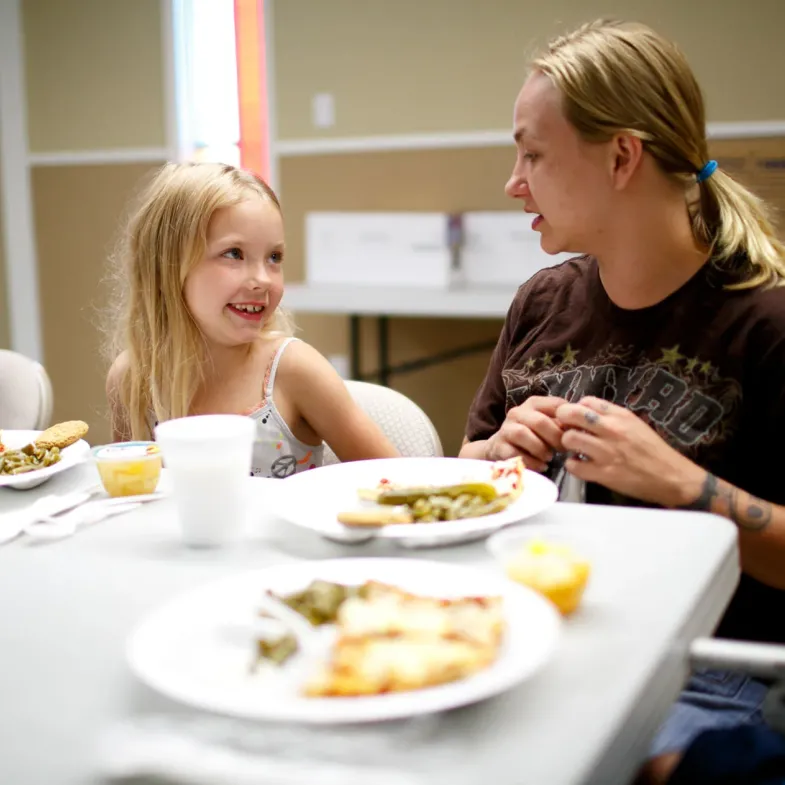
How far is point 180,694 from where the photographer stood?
1.88ft

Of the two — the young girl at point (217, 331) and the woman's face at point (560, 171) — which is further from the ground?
the woman's face at point (560, 171)

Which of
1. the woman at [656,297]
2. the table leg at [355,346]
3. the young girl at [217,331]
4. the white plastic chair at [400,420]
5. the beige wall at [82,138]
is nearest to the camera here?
the woman at [656,297]

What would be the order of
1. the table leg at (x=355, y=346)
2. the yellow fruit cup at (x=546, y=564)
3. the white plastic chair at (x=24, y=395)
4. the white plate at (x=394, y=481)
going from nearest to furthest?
the yellow fruit cup at (x=546, y=564) → the white plate at (x=394, y=481) → the white plastic chair at (x=24, y=395) → the table leg at (x=355, y=346)

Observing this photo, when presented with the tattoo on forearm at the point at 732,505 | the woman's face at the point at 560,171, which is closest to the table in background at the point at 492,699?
the tattoo on forearm at the point at 732,505

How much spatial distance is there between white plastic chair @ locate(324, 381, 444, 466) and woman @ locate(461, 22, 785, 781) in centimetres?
15

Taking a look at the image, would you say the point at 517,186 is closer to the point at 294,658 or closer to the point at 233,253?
the point at 233,253

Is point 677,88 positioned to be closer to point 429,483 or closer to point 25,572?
point 429,483

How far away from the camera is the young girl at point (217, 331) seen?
1658mm

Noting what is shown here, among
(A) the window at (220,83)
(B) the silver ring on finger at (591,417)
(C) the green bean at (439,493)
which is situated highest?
(A) the window at (220,83)

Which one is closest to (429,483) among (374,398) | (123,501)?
(123,501)

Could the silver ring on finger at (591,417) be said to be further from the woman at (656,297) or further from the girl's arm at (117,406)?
the girl's arm at (117,406)

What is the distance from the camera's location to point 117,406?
175 cm

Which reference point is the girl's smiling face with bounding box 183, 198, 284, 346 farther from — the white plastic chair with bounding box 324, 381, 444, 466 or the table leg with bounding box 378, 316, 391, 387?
the table leg with bounding box 378, 316, 391, 387

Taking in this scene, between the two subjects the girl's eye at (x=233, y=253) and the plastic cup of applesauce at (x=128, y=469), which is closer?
the plastic cup of applesauce at (x=128, y=469)
